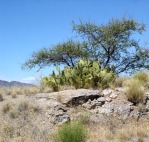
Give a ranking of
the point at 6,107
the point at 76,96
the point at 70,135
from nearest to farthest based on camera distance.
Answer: the point at 70,135 < the point at 6,107 < the point at 76,96

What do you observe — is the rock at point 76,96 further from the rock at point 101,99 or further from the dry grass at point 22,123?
the dry grass at point 22,123

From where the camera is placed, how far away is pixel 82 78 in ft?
56.1

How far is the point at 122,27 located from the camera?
2912 cm

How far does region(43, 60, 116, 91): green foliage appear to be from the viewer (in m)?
17.0

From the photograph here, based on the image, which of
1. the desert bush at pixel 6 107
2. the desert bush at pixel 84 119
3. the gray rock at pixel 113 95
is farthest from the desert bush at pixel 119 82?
the desert bush at pixel 6 107

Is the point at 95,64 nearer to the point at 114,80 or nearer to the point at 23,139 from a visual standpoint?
the point at 114,80

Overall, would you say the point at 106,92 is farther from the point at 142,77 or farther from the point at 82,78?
the point at 142,77

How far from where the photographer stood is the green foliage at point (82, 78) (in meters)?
17.0

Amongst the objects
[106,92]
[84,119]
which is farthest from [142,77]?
[84,119]

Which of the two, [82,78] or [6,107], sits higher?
[82,78]

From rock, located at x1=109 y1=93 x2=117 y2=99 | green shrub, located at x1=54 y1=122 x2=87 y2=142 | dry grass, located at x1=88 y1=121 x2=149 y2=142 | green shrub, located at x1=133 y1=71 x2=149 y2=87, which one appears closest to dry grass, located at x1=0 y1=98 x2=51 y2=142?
green shrub, located at x1=54 y1=122 x2=87 y2=142

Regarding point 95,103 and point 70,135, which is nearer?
point 70,135

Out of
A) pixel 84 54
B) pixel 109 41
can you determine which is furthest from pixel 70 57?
pixel 109 41

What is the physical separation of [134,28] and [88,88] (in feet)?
46.7
